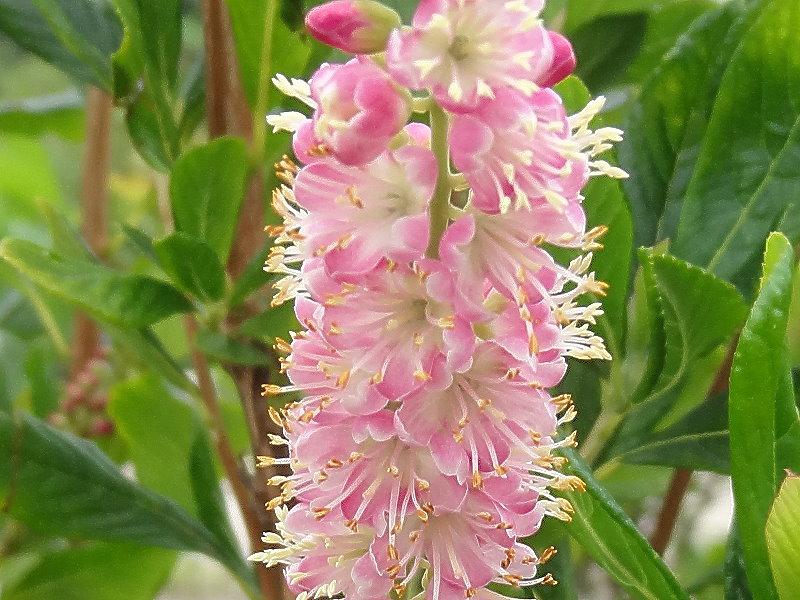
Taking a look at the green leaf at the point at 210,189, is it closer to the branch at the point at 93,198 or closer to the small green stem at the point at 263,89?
the small green stem at the point at 263,89

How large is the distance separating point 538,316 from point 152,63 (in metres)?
0.32

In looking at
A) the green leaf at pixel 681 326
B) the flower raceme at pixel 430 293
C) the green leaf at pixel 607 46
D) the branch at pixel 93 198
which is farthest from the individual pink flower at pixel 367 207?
the branch at pixel 93 198

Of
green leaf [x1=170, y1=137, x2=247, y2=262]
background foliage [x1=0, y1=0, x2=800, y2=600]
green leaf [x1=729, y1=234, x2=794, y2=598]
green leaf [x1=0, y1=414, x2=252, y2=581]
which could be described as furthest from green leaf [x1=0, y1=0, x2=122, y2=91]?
green leaf [x1=729, y1=234, x2=794, y2=598]

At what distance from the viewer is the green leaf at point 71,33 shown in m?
0.64

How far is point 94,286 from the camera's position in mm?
559

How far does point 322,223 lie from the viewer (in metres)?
0.39

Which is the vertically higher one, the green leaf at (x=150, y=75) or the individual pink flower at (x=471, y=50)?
the individual pink flower at (x=471, y=50)

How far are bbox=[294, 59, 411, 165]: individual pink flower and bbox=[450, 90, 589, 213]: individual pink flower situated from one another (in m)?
0.03

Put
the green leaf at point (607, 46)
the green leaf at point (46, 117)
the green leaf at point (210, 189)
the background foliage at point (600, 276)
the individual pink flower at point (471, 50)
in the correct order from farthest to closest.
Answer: the green leaf at point (46, 117), the green leaf at point (607, 46), the green leaf at point (210, 189), the background foliage at point (600, 276), the individual pink flower at point (471, 50)

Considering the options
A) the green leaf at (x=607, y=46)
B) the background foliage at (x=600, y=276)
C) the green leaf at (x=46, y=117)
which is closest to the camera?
the background foliage at (x=600, y=276)

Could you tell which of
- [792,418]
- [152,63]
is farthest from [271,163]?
[792,418]

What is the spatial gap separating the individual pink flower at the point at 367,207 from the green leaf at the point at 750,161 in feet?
0.79

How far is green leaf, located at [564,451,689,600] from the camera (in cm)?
44

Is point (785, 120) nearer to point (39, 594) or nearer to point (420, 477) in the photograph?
point (420, 477)
